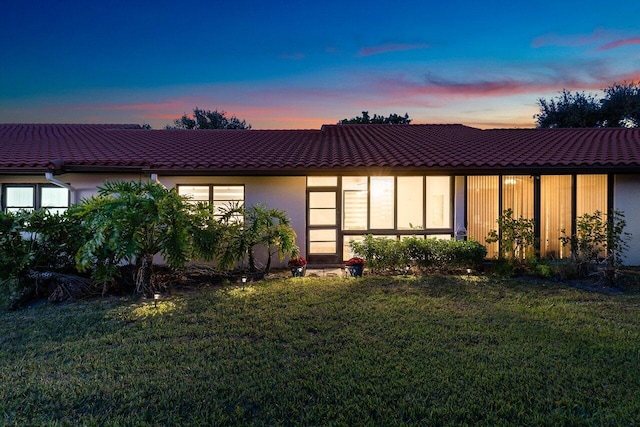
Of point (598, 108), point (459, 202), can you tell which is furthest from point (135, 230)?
point (598, 108)

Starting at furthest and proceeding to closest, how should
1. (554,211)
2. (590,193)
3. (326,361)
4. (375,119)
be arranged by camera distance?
(375,119)
(554,211)
(590,193)
(326,361)

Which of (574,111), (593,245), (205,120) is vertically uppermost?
(205,120)

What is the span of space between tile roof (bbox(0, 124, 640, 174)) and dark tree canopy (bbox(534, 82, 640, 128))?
11117mm

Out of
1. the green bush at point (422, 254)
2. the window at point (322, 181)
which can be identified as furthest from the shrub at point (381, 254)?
the window at point (322, 181)

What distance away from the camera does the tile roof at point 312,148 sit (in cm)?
891

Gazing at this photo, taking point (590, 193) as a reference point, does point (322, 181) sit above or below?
above

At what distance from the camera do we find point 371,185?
32.3 ft

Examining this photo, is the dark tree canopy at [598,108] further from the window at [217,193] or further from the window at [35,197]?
the window at [35,197]

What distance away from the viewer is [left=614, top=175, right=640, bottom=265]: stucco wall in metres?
9.35

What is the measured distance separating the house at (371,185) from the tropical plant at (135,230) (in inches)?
86.5

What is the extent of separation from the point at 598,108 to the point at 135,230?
90.0ft

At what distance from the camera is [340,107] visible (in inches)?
707

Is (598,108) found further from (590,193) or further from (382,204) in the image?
(382,204)

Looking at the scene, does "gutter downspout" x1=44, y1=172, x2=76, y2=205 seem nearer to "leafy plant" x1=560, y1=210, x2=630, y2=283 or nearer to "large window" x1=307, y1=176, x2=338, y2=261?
"large window" x1=307, y1=176, x2=338, y2=261
